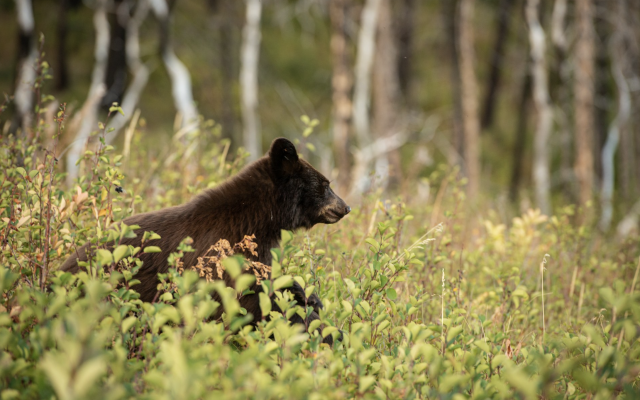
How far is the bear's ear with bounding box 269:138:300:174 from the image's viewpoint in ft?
12.5

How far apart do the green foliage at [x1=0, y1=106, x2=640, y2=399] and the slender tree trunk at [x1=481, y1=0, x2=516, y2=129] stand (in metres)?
20.3

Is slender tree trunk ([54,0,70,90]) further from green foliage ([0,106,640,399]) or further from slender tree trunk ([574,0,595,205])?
slender tree trunk ([574,0,595,205])

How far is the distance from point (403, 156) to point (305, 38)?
849cm

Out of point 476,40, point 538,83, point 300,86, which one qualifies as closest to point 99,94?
point 538,83

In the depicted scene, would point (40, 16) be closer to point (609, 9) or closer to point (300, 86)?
point (300, 86)

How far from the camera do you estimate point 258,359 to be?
200cm

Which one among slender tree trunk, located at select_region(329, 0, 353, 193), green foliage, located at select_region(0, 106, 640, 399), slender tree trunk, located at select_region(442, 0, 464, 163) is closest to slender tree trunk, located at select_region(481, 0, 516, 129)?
slender tree trunk, located at select_region(442, 0, 464, 163)

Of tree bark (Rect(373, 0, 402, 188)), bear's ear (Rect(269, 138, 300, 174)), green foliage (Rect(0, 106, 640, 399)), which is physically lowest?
green foliage (Rect(0, 106, 640, 399))

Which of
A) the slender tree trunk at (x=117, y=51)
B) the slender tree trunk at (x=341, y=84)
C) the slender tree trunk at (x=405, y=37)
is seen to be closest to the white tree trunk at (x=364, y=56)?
the slender tree trunk at (x=341, y=84)

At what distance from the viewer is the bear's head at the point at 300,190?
3.87 metres

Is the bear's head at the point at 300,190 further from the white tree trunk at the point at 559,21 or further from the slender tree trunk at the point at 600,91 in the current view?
the slender tree trunk at the point at 600,91

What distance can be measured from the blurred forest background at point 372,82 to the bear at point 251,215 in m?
0.59

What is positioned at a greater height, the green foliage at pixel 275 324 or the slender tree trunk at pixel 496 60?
the slender tree trunk at pixel 496 60

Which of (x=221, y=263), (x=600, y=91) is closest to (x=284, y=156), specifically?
(x=221, y=263)
